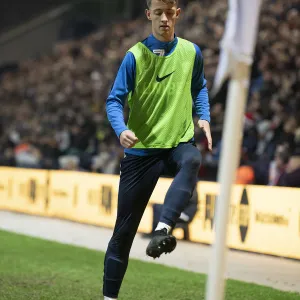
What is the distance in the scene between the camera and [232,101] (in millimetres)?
3590

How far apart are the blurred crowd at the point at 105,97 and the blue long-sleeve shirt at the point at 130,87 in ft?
20.2

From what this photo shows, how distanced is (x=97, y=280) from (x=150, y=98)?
311 cm

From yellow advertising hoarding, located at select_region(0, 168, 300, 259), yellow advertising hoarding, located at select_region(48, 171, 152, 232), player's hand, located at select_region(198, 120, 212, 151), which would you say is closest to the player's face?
player's hand, located at select_region(198, 120, 212, 151)

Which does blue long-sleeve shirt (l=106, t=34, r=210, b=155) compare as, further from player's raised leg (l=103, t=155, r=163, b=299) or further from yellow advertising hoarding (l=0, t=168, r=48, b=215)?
yellow advertising hoarding (l=0, t=168, r=48, b=215)

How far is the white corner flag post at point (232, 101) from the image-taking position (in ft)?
11.7

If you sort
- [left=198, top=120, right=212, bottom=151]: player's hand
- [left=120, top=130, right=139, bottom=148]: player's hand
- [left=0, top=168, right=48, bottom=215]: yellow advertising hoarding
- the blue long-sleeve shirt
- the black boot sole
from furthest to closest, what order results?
[left=0, top=168, right=48, bottom=215]: yellow advertising hoarding → [left=198, top=120, right=212, bottom=151]: player's hand → the blue long-sleeve shirt → [left=120, top=130, right=139, bottom=148]: player's hand → the black boot sole

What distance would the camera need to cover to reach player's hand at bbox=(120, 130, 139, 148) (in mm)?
5398

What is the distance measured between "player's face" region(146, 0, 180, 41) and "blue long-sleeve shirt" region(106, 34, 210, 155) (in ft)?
0.17

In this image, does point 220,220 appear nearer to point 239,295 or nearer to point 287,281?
point 239,295

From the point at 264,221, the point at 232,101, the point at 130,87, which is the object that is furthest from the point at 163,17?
the point at 264,221

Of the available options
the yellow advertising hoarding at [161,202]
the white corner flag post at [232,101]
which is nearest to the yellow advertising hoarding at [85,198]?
the yellow advertising hoarding at [161,202]

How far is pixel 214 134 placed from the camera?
52.1 feet

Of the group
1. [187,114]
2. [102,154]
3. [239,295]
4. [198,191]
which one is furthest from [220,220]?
[102,154]

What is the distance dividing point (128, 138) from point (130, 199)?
22.8 inches
